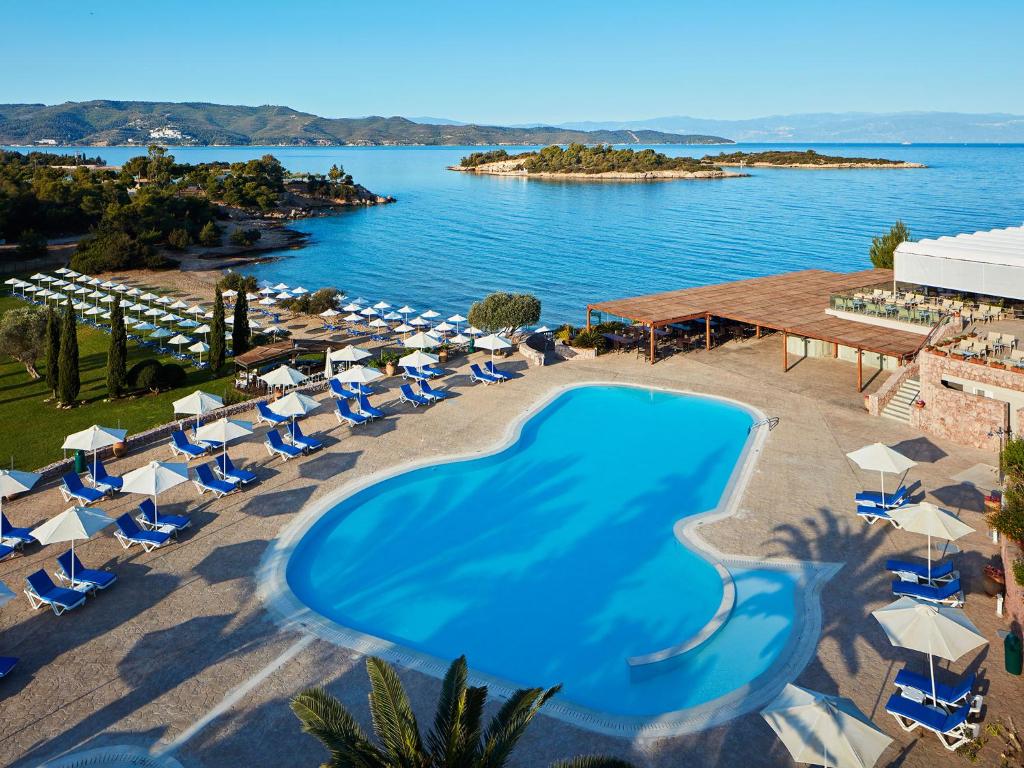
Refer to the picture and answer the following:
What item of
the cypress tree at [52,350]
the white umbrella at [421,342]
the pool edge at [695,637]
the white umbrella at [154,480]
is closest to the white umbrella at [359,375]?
the white umbrella at [421,342]

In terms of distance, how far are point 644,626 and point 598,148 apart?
16273 centimetres

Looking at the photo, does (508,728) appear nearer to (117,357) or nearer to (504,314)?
(117,357)

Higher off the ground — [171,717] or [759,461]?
[759,461]

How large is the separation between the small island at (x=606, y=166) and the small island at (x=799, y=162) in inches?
683

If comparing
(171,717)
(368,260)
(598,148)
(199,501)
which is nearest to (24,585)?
(199,501)

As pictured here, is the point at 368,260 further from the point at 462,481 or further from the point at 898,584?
the point at 898,584

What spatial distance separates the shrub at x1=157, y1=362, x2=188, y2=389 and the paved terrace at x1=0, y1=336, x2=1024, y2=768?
679cm

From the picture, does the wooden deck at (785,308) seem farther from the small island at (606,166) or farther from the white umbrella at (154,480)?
the small island at (606,166)

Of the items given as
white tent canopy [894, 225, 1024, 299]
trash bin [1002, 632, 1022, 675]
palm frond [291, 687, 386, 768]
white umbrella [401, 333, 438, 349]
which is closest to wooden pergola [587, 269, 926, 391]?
white tent canopy [894, 225, 1024, 299]

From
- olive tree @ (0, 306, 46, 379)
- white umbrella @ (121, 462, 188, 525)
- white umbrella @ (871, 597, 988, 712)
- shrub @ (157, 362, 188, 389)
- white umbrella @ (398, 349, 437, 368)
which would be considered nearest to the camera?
white umbrella @ (871, 597, 988, 712)

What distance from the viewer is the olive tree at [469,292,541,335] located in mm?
28938

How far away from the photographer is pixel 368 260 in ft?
202

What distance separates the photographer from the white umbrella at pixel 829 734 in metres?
7.12

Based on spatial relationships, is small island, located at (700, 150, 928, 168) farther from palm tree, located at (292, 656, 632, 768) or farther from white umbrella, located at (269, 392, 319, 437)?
palm tree, located at (292, 656, 632, 768)
